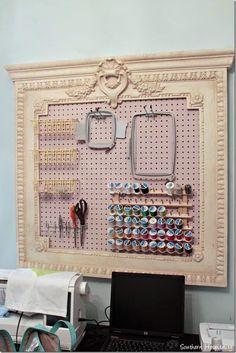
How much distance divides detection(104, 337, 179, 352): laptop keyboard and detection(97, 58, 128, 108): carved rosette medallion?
1.04 meters

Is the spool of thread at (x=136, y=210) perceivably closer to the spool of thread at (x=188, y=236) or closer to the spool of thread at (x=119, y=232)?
the spool of thread at (x=119, y=232)

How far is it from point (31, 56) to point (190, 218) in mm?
1130

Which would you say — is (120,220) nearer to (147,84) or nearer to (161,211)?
(161,211)

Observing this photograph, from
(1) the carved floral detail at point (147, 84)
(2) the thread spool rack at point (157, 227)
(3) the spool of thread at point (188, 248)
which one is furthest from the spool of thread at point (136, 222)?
(1) the carved floral detail at point (147, 84)

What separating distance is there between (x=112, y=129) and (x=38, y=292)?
80cm

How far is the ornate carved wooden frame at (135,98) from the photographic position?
4.64 feet

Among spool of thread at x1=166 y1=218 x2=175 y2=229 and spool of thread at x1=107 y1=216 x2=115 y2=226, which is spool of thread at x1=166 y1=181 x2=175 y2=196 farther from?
spool of thread at x1=107 y1=216 x2=115 y2=226

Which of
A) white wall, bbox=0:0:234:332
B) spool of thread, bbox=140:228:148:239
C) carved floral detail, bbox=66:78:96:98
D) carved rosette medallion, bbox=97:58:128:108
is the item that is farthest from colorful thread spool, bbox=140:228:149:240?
carved floral detail, bbox=66:78:96:98

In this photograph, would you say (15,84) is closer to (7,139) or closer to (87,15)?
(7,139)

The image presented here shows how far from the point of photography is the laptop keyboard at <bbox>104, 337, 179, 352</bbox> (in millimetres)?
1273

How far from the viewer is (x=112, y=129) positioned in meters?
1.53

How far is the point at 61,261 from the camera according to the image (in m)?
1.59

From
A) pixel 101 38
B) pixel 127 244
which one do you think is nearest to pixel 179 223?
pixel 127 244

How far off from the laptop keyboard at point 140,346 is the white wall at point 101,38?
0.66 feet
